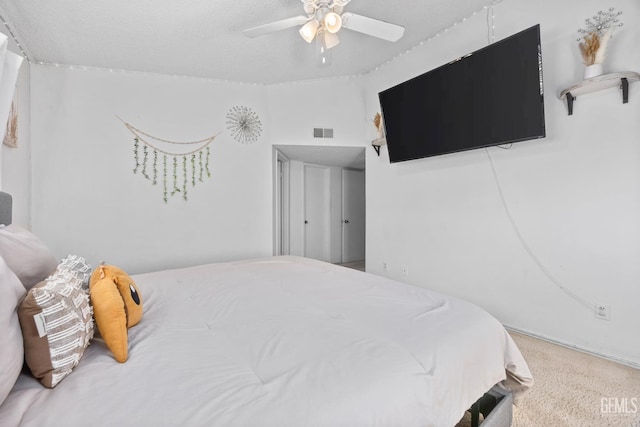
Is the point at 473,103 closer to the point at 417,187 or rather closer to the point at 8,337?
the point at 417,187

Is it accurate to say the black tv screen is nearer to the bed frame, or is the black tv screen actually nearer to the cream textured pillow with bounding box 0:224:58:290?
the bed frame

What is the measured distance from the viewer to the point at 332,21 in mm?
1770

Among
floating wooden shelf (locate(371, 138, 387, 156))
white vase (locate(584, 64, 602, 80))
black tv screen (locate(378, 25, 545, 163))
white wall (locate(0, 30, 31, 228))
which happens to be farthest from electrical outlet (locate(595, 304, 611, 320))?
white wall (locate(0, 30, 31, 228))

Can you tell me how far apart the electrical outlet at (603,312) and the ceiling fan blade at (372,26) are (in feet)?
7.67

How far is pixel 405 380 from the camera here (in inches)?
31.9

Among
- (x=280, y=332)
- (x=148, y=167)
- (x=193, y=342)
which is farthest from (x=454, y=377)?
(x=148, y=167)

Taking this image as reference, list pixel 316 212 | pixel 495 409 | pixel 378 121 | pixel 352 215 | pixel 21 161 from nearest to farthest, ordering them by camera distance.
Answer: pixel 495 409, pixel 21 161, pixel 378 121, pixel 316 212, pixel 352 215

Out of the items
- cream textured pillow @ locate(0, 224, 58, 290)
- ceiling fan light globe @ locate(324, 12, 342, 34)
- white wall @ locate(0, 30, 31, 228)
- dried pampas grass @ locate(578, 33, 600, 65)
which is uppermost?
ceiling fan light globe @ locate(324, 12, 342, 34)

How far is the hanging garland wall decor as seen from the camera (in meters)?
3.14

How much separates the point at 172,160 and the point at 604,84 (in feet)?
12.6

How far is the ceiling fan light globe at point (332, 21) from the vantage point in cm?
175

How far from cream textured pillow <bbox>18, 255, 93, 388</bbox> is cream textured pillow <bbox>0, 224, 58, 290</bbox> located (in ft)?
0.73

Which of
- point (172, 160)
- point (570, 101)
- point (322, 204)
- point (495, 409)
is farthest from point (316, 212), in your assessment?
point (495, 409)

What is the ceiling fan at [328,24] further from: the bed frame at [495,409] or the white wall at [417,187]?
the bed frame at [495,409]
